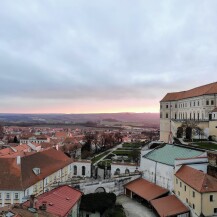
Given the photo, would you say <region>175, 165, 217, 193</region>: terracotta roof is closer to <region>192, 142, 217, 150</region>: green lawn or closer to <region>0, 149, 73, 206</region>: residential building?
<region>192, 142, 217, 150</region>: green lawn

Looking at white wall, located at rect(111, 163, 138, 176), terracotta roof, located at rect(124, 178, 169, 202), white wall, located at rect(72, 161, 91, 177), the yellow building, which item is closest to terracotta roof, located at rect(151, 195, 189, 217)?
the yellow building

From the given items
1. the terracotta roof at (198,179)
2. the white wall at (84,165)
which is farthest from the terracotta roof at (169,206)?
the white wall at (84,165)

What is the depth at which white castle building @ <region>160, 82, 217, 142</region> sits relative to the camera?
167ft

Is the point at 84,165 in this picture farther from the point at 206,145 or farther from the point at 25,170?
the point at 206,145

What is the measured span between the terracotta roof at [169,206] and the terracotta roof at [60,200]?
7.93m

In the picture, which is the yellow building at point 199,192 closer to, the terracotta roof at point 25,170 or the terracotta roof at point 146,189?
the terracotta roof at point 146,189

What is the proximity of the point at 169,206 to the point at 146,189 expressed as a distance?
642cm

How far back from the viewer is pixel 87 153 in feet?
211

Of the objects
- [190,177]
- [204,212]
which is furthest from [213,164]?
[204,212]

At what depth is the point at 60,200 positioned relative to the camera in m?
27.2

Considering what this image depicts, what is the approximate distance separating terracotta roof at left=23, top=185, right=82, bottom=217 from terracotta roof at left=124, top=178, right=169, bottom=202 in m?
8.08

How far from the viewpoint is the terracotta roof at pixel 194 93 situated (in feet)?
182

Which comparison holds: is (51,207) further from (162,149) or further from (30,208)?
(162,149)

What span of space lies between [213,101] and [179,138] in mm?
9290
